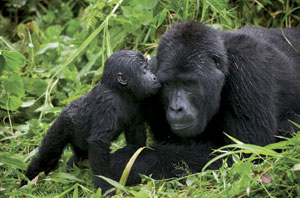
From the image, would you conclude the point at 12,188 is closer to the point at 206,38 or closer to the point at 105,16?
the point at 206,38

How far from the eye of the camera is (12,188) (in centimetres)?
452

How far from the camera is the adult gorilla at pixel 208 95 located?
13.6ft

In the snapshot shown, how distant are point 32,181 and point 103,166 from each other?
912 mm

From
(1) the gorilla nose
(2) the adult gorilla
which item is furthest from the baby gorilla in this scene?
(1) the gorilla nose

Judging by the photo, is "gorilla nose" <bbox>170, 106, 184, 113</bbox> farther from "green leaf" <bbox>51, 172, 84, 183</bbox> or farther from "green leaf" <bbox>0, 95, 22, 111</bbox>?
"green leaf" <bbox>0, 95, 22, 111</bbox>

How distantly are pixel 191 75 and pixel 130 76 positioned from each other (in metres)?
0.53

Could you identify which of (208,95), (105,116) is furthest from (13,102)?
(208,95)

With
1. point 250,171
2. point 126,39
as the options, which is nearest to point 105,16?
point 126,39

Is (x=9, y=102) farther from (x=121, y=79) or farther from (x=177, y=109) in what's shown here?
(x=177, y=109)

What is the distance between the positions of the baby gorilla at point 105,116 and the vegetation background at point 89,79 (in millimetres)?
215

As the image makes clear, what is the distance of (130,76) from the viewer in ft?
13.9

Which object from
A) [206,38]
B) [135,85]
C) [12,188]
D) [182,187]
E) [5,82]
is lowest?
[12,188]

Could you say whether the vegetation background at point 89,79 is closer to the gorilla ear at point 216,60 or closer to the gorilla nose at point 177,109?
the gorilla nose at point 177,109

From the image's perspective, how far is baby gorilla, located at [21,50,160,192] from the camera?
4.08 metres
